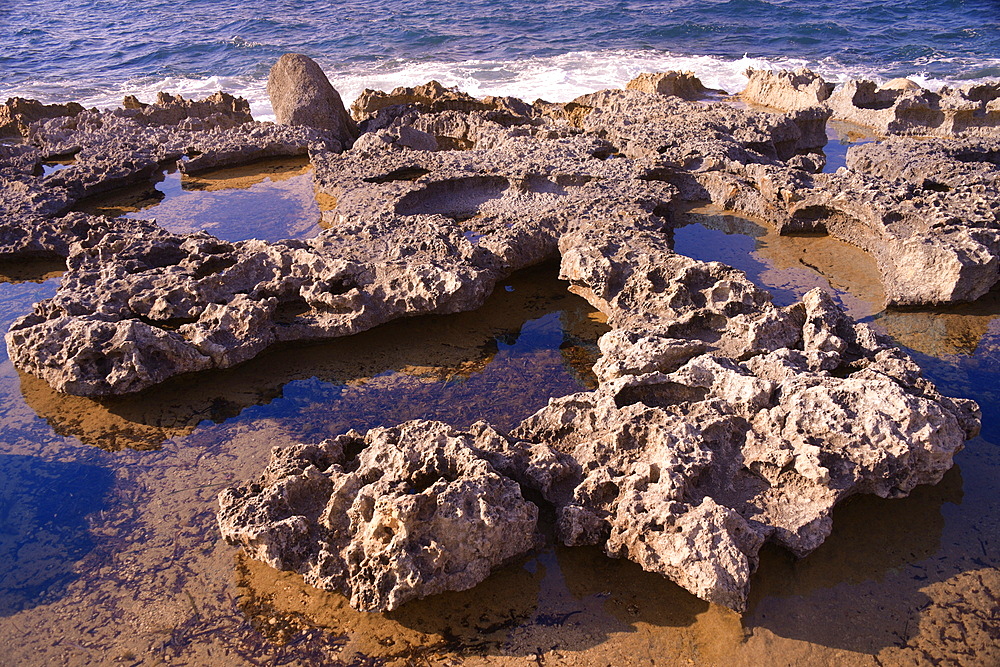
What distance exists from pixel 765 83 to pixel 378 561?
10629 mm

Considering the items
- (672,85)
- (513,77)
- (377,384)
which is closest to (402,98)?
(672,85)

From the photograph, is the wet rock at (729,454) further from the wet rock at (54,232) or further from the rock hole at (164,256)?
the wet rock at (54,232)

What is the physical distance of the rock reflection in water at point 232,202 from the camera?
6.76 m

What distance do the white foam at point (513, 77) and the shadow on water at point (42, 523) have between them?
978 centimetres

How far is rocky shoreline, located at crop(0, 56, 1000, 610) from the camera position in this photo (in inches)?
123

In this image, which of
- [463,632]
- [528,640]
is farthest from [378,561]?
[528,640]

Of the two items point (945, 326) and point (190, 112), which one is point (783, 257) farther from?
point (190, 112)

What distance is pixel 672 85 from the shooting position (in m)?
11.2

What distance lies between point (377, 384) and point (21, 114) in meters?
9.42

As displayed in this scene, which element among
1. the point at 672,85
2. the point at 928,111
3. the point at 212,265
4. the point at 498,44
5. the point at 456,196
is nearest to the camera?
the point at 212,265

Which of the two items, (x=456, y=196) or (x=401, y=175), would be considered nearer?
(x=456, y=196)

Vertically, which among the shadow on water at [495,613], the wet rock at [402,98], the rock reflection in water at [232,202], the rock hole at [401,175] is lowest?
the shadow on water at [495,613]

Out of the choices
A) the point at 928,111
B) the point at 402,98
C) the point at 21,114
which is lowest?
the point at 928,111

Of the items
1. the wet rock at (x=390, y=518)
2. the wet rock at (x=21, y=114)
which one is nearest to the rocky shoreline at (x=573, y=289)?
the wet rock at (x=390, y=518)
